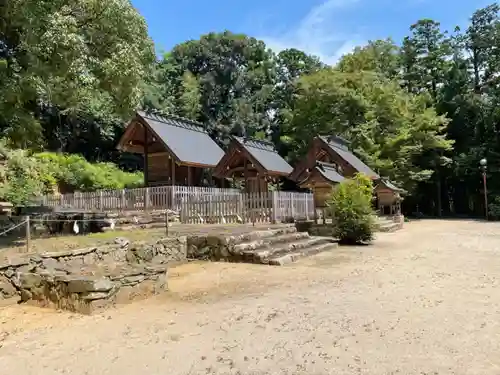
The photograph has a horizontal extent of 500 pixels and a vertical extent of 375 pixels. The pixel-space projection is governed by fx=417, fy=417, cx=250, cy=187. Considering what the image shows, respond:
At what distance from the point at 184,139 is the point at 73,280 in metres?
19.6

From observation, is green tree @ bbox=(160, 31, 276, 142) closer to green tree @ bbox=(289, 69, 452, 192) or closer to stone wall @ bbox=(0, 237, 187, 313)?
green tree @ bbox=(289, 69, 452, 192)

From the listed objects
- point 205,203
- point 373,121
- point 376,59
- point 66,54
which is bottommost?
point 205,203

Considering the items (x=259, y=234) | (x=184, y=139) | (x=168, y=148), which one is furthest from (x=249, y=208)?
(x=184, y=139)

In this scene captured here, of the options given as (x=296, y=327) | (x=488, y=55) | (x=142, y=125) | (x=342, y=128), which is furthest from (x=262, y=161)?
(x=488, y=55)

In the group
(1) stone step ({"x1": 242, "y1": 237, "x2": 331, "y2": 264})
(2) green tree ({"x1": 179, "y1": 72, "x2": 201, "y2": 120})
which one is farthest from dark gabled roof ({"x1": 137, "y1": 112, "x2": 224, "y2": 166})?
(2) green tree ({"x1": 179, "y1": 72, "x2": 201, "y2": 120})

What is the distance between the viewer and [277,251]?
11.0 meters

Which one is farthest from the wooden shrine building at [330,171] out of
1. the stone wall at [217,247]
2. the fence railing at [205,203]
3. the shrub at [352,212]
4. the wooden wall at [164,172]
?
the stone wall at [217,247]

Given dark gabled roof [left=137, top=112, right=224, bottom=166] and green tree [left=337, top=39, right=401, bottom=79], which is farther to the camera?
green tree [left=337, top=39, right=401, bottom=79]

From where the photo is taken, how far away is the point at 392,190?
2580 centimetres

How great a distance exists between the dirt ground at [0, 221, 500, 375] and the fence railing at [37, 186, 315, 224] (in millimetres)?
7403

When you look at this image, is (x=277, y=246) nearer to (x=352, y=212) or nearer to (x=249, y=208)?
(x=352, y=212)

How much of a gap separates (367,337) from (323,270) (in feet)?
15.1

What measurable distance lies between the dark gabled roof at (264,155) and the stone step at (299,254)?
1036 centimetres

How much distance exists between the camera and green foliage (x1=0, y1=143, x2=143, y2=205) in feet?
69.1
